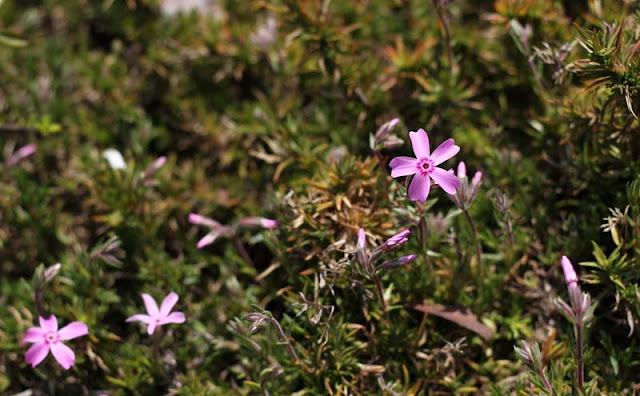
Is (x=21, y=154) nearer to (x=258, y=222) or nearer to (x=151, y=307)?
(x=151, y=307)

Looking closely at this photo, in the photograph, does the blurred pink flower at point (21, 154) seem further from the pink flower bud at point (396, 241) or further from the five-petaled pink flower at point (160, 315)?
the pink flower bud at point (396, 241)

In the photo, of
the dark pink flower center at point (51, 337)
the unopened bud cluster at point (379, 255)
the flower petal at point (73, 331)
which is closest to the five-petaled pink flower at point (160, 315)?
the flower petal at point (73, 331)

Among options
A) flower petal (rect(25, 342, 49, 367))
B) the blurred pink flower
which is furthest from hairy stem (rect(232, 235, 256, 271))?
the blurred pink flower

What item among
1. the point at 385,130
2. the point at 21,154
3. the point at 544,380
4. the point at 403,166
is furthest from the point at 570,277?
the point at 21,154

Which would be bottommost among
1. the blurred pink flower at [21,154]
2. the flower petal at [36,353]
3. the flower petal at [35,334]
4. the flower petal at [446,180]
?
the flower petal at [36,353]

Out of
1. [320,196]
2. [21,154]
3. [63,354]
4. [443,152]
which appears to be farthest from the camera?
[21,154]

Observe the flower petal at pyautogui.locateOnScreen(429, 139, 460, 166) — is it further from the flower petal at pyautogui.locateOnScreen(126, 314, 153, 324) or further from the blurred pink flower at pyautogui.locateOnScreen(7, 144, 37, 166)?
the blurred pink flower at pyautogui.locateOnScreen(7, 144, 37, 166)
